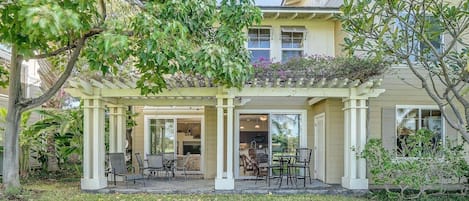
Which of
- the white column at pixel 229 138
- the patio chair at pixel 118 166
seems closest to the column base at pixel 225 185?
the white column at pixel 229 138

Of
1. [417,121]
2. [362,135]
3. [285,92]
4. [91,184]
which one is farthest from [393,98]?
[91,184]

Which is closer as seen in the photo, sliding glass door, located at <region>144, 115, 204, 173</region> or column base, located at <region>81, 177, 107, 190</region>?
column base, located at <region>81, 177, 107, 190</region>

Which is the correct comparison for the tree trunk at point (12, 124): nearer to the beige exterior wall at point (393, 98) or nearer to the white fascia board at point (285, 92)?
the white fascia board at point (285, 92)

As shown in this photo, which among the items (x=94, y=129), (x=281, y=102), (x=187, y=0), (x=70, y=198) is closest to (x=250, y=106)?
(x=281, y=102)

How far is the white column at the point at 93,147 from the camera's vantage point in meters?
12.4

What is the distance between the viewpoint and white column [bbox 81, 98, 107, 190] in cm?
1240

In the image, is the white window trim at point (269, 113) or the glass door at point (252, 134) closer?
the white window trim at point (269, 113)

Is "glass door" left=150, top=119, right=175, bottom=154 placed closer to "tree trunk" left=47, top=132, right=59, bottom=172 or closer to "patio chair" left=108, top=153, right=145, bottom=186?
"tree trunk" left=47, top=132, right=59, bottom=172

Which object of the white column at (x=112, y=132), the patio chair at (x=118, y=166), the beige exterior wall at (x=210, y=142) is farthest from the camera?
the beige exterior wall at (x=210, y=142)

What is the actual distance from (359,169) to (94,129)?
7.20m

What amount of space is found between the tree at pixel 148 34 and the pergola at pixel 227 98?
241cm

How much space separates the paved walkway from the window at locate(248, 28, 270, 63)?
4070 millimetres

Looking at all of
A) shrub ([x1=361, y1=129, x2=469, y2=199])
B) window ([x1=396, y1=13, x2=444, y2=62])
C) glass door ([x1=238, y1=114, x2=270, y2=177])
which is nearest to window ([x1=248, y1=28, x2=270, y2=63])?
glass door ([x1=238, y1=114, x2=270, y2=177])

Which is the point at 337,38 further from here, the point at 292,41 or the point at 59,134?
the point at 59,134
